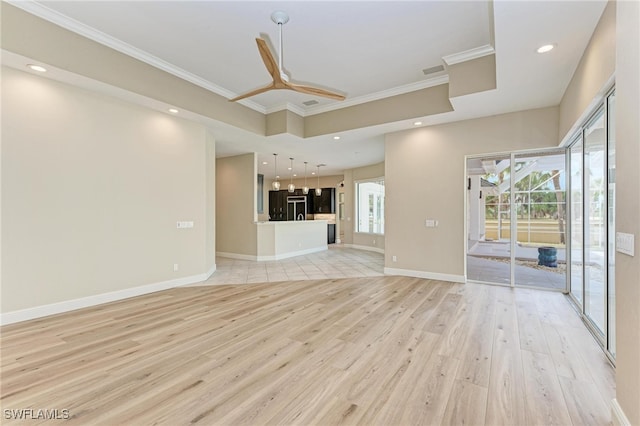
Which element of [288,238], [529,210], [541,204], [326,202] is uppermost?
[326,202]

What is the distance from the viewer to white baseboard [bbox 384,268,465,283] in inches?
207

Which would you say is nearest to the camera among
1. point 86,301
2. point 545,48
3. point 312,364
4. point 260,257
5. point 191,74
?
point 312,364

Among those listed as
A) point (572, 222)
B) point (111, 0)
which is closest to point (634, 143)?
point (572, 222)

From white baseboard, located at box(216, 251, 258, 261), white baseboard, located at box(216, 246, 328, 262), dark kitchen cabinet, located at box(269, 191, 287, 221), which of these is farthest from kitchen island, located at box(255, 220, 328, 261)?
dark kitchen cabinet, located at box(269, 191, 287, 221)

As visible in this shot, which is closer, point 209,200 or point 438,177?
point 438,177

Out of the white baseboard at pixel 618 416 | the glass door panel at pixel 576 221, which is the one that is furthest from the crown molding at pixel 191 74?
the white baseboard at pixel 618 416

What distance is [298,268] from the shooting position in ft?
22.0

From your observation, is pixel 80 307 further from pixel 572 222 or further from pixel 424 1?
pixel 572 222

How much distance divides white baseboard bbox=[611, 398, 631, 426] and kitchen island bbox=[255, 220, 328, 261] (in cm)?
682

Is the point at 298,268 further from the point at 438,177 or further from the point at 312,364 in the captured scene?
the point at 312,364

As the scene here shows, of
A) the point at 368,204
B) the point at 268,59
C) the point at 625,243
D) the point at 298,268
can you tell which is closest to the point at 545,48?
the point at 625,243

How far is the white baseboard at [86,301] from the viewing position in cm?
332

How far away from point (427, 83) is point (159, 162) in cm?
471

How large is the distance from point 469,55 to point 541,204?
294 cm
